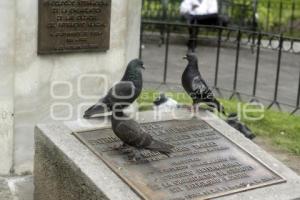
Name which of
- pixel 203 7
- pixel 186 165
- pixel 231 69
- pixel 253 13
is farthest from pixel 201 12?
pixel 186 165

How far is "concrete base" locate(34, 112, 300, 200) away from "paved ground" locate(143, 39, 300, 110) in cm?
548

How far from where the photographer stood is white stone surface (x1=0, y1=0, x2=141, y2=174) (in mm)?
5715

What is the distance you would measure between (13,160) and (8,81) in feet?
2.54

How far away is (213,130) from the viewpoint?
5.11m

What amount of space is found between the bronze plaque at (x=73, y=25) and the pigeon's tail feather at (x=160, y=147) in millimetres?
1991

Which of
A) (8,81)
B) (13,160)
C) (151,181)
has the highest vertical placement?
(8,81)

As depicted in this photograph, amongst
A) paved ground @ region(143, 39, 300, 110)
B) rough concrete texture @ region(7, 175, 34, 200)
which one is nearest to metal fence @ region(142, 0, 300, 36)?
paved ground @ region(143, 39, 300, 110)

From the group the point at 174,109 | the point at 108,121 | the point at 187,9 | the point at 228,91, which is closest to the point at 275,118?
the point at 228,91

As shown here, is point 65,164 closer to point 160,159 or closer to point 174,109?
point 160,159

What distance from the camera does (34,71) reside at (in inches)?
233

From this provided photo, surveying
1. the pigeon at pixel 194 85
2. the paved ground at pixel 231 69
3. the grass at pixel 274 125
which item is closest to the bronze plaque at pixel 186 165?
the pigeon at pixel 194 85

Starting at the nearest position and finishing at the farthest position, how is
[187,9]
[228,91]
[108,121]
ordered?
[108,121] < [228,91] < [187,9]

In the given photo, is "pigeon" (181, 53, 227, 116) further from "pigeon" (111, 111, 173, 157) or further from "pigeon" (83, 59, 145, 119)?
"pigeon" (111, 111, 173, 157)

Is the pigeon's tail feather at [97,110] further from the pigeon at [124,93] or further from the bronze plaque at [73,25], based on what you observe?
the bronze plaque at [73,25]
